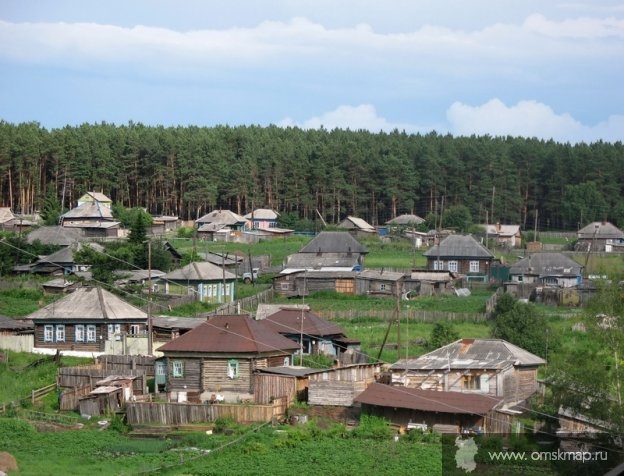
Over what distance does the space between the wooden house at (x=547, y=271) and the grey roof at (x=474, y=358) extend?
2706 centimetres

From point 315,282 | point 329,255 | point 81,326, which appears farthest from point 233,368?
point 329,255

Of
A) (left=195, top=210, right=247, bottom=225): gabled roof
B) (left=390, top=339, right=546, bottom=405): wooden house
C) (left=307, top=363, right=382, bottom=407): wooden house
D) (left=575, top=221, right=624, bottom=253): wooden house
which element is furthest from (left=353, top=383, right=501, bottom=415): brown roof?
(left=195, top=210, right=247, bottom=225): gabled roof

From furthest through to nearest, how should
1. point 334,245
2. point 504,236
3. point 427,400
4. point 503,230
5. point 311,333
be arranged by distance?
1. point 503,230
2. point 504,236
3. point 334,245
4. point 311,333
5. point 427,400

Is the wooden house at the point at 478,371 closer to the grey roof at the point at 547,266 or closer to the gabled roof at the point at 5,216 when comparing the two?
the grey roof at the point at 547,266

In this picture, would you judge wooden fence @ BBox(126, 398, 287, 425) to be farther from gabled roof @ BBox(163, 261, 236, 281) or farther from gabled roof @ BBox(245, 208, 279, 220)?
gabled roof @ BBox(245, 208, 279, 220)

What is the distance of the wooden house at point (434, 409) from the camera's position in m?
36.2

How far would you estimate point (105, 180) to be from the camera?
108562 mm

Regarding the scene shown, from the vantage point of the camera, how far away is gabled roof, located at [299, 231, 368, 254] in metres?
75.6

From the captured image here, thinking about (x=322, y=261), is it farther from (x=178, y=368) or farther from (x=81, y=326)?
(x=178, y=368)

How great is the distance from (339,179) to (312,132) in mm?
37635

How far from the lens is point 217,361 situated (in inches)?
1674

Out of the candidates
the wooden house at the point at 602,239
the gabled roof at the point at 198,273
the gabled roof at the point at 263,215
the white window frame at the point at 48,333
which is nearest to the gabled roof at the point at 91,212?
the gabled roof at the point at 263,215

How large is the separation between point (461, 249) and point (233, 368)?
1410 inches

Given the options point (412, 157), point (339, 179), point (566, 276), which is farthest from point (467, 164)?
point (566, 276)
